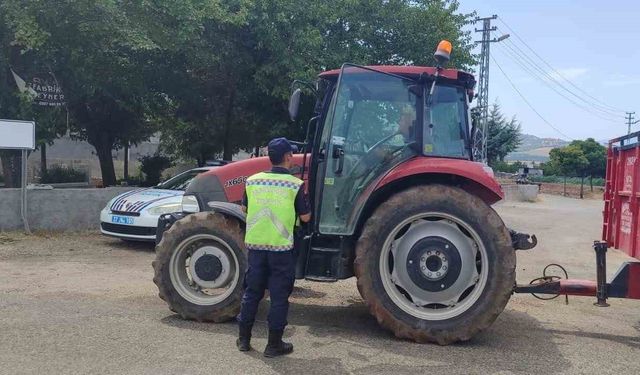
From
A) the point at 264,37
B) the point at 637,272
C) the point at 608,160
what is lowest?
the point at 637,272

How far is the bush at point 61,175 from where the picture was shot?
23.9 meters

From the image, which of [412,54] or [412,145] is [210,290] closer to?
[412,145]

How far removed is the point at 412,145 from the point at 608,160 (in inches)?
104

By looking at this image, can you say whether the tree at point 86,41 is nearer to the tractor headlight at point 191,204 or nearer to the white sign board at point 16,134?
the white sign board at point 16,134

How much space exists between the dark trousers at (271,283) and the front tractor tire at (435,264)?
769 millimetres

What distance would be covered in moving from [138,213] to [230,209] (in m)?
5.20

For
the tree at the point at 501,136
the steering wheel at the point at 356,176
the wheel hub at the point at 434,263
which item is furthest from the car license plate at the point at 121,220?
the tree at the point at 501,136

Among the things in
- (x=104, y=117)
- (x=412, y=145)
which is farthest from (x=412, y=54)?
(x=412, y=145)

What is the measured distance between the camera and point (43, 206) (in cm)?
1228

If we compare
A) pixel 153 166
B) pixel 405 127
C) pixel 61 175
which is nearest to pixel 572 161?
pixel 153 166

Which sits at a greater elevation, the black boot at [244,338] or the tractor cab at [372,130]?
the tractor cab at [372,130]

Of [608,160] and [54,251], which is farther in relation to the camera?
[54,251]

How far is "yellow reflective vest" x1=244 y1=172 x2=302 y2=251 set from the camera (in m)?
5.05

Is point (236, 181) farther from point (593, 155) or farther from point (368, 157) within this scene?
point (593, 155)
